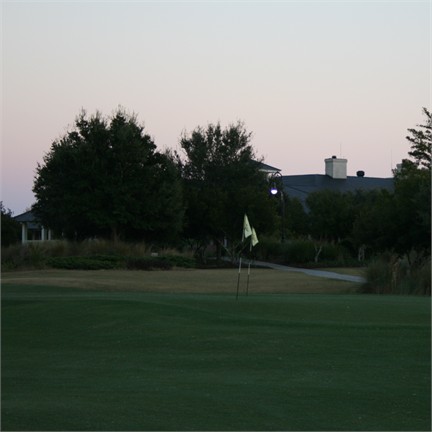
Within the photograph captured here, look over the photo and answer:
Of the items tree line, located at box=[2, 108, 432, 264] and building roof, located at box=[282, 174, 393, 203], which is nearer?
tree line, located at box=[2, 108, 432, 264]

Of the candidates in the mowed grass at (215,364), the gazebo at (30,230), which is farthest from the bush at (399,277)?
the gazebo at (30,230)

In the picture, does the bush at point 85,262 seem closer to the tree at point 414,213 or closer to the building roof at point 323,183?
the tree at point 414,213

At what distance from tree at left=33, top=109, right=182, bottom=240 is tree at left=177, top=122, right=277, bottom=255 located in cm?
445

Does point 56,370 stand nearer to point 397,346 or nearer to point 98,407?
point 98,407

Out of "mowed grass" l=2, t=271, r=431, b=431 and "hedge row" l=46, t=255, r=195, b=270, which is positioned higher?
"hedge row" l=46, t=255, r=195, b=270

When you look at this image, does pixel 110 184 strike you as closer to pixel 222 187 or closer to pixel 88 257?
pixel 88 257

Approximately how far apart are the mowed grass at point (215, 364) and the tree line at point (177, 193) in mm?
18509

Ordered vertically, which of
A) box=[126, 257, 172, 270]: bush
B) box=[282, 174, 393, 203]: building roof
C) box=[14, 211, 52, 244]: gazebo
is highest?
box=[282, 174, 393, 203]: building roof

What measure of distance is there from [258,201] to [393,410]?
45.2m

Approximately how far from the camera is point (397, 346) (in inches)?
591

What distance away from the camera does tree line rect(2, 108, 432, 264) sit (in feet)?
135

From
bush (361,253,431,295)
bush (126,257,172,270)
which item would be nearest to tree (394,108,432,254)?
bush (361,253,431,295)

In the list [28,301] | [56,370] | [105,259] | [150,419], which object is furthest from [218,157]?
[150,419]

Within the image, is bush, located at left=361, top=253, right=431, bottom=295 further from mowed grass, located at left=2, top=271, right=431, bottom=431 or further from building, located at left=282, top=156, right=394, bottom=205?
building, located at left=282, top=156, right=394, bottom=205
